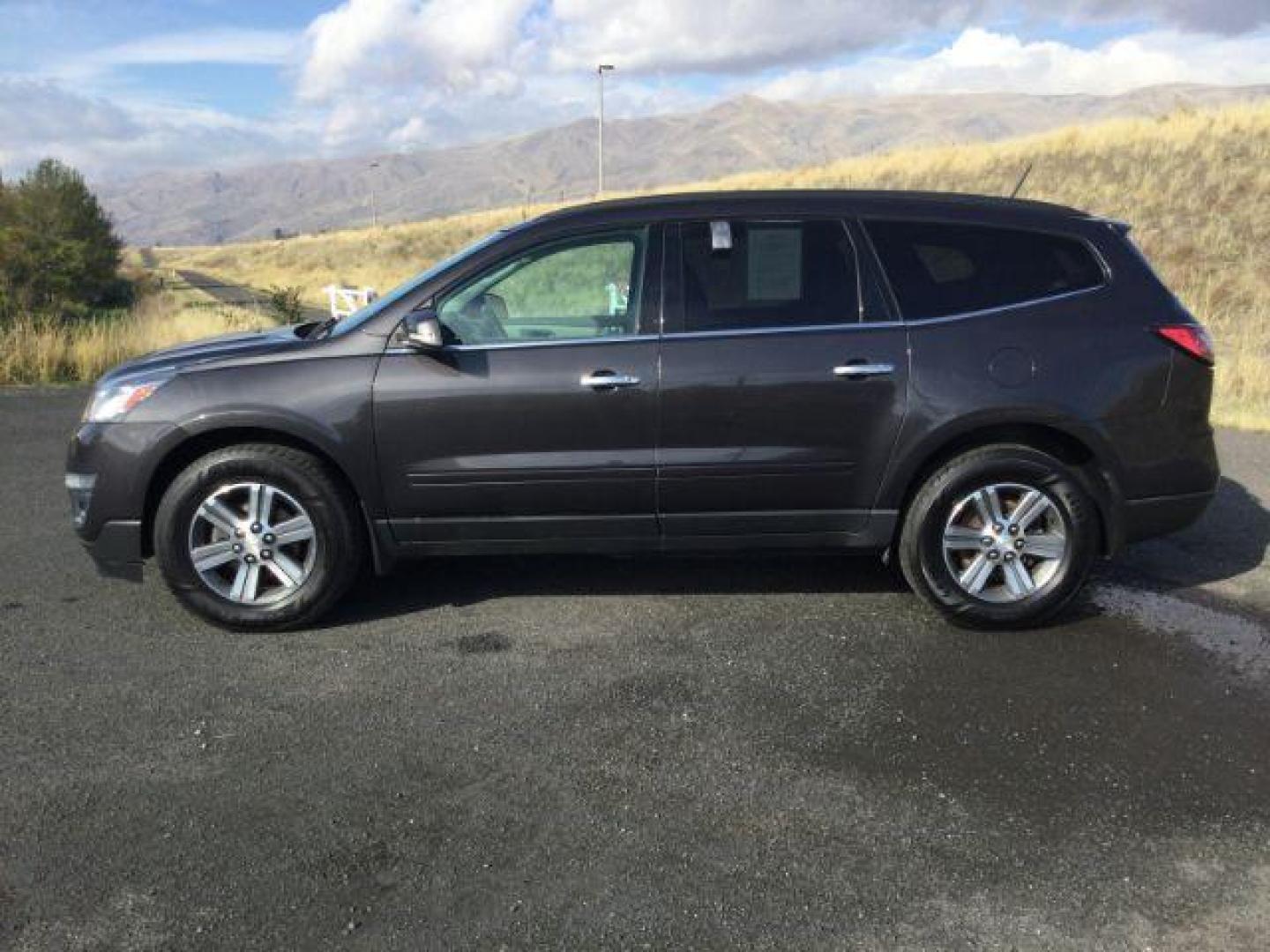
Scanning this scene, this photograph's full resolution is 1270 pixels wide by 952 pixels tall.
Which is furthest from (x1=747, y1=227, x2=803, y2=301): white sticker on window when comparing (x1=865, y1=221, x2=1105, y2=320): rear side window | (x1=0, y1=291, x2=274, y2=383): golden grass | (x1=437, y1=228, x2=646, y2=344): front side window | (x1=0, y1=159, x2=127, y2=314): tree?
(x1=0, y1=159, x2=127, y2=314): tree

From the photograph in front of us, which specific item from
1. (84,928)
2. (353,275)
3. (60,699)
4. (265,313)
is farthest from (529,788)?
(353,275)

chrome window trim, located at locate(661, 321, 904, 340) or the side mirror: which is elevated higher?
the side mirror

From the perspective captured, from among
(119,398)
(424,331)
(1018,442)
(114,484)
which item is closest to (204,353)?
(119,398)

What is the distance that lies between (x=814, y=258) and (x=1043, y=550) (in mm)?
1598

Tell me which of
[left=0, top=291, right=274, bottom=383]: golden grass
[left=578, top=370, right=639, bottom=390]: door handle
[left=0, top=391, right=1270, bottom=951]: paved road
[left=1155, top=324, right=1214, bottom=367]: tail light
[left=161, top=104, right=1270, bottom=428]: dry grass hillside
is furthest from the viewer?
[left=161, top=104, right=1270, bottom=428]: dry grass hillside

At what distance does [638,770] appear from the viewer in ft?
10.3

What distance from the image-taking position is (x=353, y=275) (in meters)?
49.6

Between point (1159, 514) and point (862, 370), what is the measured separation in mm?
1482

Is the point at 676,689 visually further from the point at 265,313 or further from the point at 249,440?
the point at 265,313

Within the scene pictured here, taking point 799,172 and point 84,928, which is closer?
point 84,928

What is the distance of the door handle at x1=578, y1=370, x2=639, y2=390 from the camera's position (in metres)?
4.06

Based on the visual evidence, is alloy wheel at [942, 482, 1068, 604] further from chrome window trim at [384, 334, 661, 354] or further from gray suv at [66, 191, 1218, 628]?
chrome window trim at [384, 334, 661, 354]

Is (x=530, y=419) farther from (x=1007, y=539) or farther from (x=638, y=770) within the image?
(x=1007, y=539)

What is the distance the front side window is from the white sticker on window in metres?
0.49
